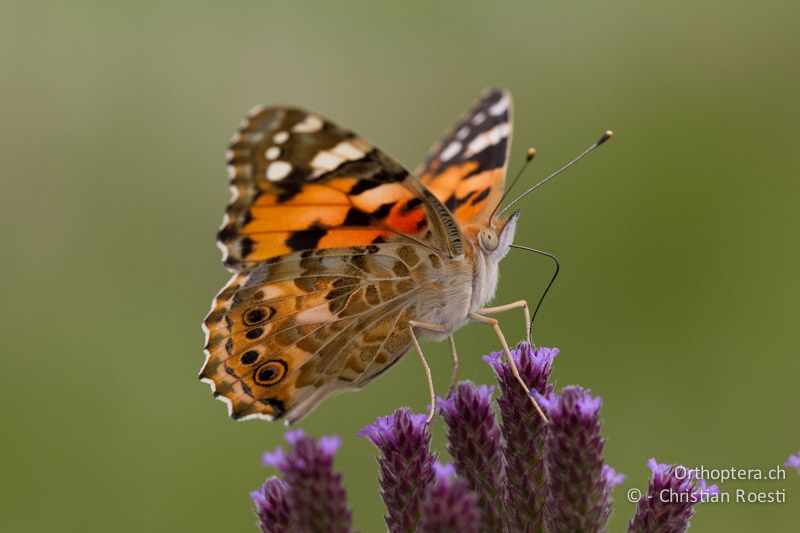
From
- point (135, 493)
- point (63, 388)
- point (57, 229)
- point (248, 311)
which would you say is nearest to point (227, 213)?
point (248, 311)

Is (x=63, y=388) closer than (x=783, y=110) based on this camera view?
Yes

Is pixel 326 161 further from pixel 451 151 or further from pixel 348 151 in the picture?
pixel 451 151

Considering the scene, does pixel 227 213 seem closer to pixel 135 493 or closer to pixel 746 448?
pixel 135 493

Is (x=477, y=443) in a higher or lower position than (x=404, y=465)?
higher

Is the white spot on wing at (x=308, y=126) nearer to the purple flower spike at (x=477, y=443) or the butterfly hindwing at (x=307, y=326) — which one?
the butterfly hindwing at (x=307, y=326)

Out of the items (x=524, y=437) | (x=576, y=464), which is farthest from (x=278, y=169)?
(x=576, y=464)

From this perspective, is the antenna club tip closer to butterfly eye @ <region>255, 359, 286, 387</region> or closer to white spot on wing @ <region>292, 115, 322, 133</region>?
white spot on wing @ <region>292, 115, 322, 133</region>

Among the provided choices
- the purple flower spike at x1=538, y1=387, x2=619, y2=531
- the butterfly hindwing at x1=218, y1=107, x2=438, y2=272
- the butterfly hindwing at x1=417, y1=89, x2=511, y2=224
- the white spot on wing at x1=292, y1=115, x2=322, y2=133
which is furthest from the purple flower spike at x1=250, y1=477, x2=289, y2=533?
the butterfly hindwing at x1=417, y1=89, x2=511, y2=224
